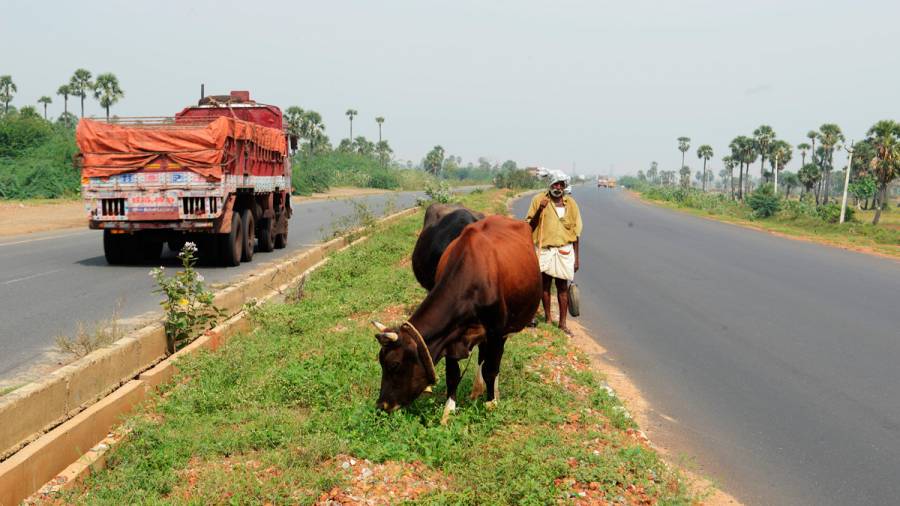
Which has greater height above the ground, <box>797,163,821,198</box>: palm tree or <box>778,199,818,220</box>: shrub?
<box>797,163,821,198</box>: palm tree

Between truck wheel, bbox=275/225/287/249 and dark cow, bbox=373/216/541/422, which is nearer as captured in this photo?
dark cow, bbox=373/216/541/422

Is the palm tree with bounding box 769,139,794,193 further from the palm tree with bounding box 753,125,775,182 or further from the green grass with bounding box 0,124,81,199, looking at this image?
the green grass with bounding box 0,124,81,199

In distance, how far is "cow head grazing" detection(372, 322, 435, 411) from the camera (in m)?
4.76

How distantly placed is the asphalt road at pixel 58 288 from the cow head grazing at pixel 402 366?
389 centimetres

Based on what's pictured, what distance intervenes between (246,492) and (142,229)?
992 cm

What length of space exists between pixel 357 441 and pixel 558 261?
4512mm

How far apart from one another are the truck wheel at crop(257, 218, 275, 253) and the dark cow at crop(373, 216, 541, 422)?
1140cm

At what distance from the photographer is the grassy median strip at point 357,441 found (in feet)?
13.7

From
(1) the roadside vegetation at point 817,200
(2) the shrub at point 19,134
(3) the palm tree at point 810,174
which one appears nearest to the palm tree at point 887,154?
(1) the roadside vegetation at point 817,200

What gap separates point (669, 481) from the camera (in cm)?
455

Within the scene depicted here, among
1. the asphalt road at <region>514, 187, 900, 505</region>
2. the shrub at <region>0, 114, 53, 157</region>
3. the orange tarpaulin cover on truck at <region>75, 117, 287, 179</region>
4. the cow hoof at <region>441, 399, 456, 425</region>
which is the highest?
the shrub at <region>0, 114, 53, 157</region>

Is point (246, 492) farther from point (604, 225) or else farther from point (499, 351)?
point (604, 225)

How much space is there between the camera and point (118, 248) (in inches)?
533

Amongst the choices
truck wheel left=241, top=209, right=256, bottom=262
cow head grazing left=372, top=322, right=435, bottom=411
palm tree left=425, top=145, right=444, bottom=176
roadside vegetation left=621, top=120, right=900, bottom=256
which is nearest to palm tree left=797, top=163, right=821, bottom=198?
roadside vegetation left=621, top=120, right=900, bottom=256
